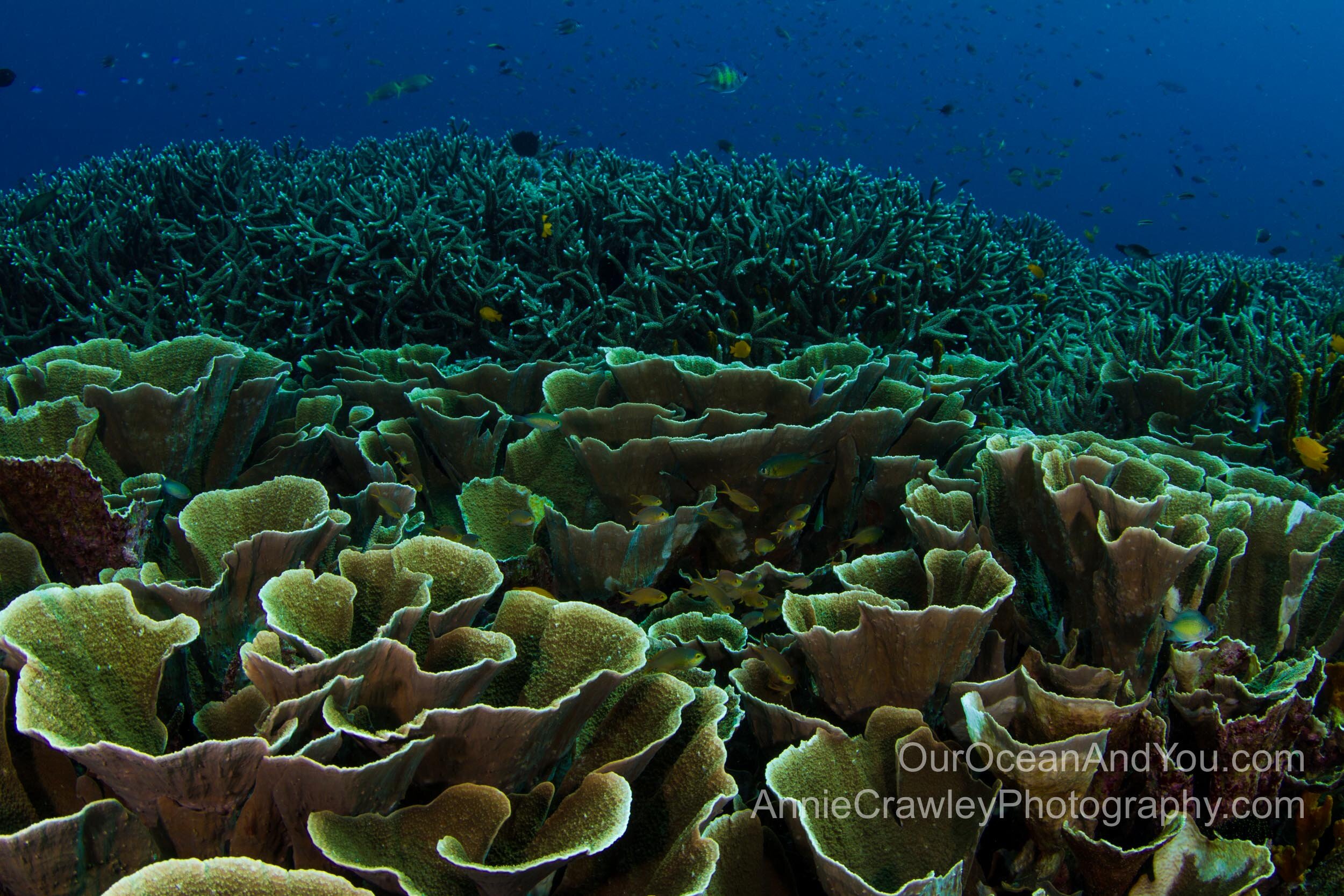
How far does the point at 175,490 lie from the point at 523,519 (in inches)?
39.9

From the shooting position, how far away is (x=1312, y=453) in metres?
2.96

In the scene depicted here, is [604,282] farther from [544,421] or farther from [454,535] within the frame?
[454,535]

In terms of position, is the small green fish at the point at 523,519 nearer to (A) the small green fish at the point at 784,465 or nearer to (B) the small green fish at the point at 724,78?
(A) the small green fish at the point at 784,465

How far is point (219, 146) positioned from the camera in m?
8.31

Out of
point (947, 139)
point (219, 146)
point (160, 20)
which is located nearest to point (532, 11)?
point (160, 20)

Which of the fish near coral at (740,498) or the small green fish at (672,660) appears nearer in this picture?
the small green fish at (672,660)

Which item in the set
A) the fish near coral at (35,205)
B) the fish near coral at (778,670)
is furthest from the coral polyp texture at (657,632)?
the fish near coral at (35,205)

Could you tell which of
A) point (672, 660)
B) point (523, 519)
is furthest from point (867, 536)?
point (523, 519)

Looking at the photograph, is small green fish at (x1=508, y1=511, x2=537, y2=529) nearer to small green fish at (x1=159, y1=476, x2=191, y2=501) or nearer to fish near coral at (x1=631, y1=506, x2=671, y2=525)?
fish near coral at (x1=631, y1=506, x2=671, y2=525)

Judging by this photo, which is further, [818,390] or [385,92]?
[385,92]

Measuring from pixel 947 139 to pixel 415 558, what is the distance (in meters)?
111

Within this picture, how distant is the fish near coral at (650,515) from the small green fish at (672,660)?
42cm

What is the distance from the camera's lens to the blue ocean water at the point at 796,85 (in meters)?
90.3

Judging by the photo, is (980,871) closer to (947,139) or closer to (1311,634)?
(1311,634)
